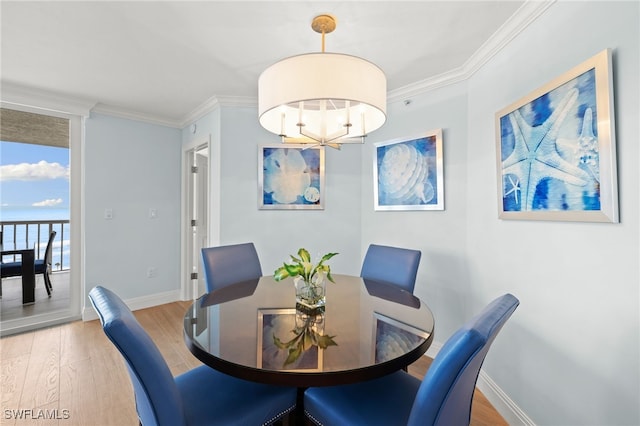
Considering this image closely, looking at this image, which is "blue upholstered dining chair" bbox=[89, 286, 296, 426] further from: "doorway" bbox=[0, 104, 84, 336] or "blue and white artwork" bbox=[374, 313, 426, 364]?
"doorway" bbox=[0, 104, 84, 336]

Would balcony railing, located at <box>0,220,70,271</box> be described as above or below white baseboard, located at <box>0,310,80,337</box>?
above

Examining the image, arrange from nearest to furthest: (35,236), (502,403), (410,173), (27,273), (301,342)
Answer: (301,342)
(502,403)
(410,173)
(27,273)
(35,236)

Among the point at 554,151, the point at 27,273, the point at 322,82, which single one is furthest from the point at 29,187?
the point at 554,151

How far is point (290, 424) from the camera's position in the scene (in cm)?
126

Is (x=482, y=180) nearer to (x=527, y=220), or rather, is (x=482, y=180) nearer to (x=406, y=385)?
(x=527, y=220)

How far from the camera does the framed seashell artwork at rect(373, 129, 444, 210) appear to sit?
237 cm

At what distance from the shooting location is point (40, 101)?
2.80 metres

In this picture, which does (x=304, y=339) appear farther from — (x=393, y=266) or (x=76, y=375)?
(x=76, y=375)

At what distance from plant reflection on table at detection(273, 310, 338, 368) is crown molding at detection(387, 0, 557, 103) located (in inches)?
78.8

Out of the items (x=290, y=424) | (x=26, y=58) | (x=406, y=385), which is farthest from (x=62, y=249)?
(x=406, y=385)

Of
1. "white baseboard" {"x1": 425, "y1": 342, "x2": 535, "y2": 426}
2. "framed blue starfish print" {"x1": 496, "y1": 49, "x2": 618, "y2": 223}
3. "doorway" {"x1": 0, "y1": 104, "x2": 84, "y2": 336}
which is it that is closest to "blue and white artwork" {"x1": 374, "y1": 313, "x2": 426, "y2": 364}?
"framed blue starfish print" {"x1": 496, "y1": 49, "x2": 618, "y2": 223}

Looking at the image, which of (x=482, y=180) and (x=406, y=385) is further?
(x=482, y=180)

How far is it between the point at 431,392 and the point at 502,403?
1389mm

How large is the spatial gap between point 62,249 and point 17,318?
2424 millimetres
